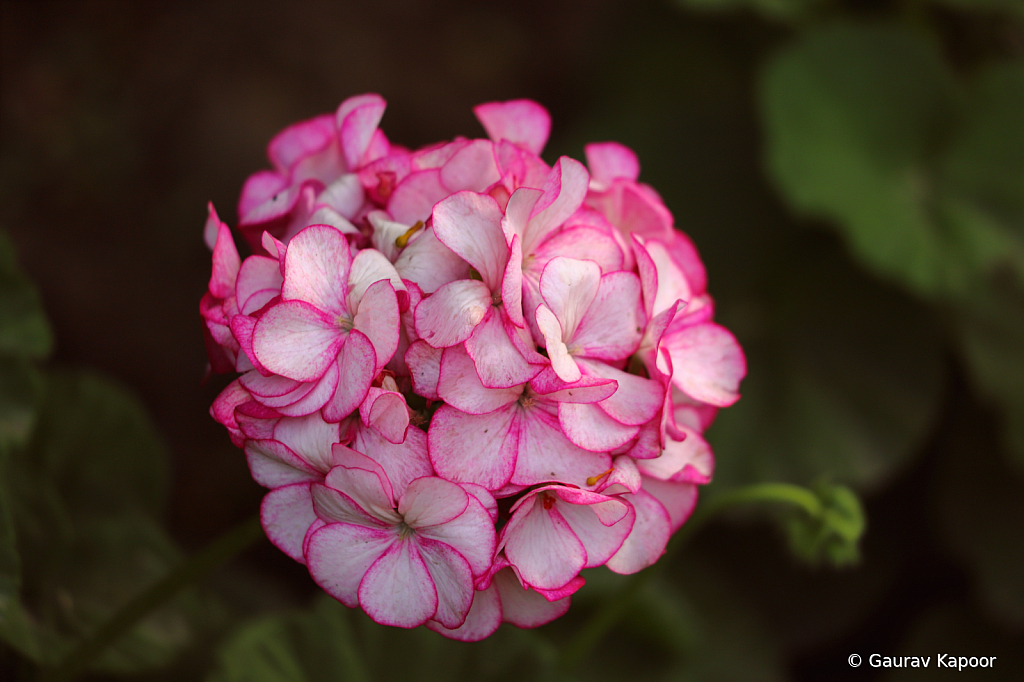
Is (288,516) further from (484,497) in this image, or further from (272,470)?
(484,497)

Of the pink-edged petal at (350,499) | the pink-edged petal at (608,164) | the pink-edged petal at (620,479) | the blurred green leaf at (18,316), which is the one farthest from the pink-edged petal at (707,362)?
the blurred green leaf at (18,316)

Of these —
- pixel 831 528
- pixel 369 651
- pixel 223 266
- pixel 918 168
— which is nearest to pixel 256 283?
pixel 223 266

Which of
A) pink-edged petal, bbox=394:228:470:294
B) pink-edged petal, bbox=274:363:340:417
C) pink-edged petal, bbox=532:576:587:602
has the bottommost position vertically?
pink-edged petal, bbox=532:576:587:602

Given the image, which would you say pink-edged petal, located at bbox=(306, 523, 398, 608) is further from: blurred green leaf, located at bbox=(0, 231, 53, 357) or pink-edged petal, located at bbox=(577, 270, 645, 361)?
blurred green leaf, located at bbox=(0, 231, 53, 357)

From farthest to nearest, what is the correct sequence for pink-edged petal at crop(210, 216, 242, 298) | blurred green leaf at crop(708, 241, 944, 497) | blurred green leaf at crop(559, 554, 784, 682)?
blurred green leaf at crop(708, 241, 944, 497) → blurred green leaf at crop(559, 554, 784, 682) → pink-edged petal at crop(210, 216, 242, 298)

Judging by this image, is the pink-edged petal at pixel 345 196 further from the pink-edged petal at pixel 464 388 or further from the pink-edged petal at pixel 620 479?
the pink-edged petal at pixel 620 479

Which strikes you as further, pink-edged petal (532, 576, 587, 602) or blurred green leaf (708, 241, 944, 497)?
blurred green leaf (708, 241, 944, 497)

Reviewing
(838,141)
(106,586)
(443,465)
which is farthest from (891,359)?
(106,586)

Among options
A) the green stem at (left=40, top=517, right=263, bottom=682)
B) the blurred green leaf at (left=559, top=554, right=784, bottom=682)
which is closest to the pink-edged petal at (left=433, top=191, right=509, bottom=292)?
the green stem at (left=40, top=517, right=263, bottom=682)
